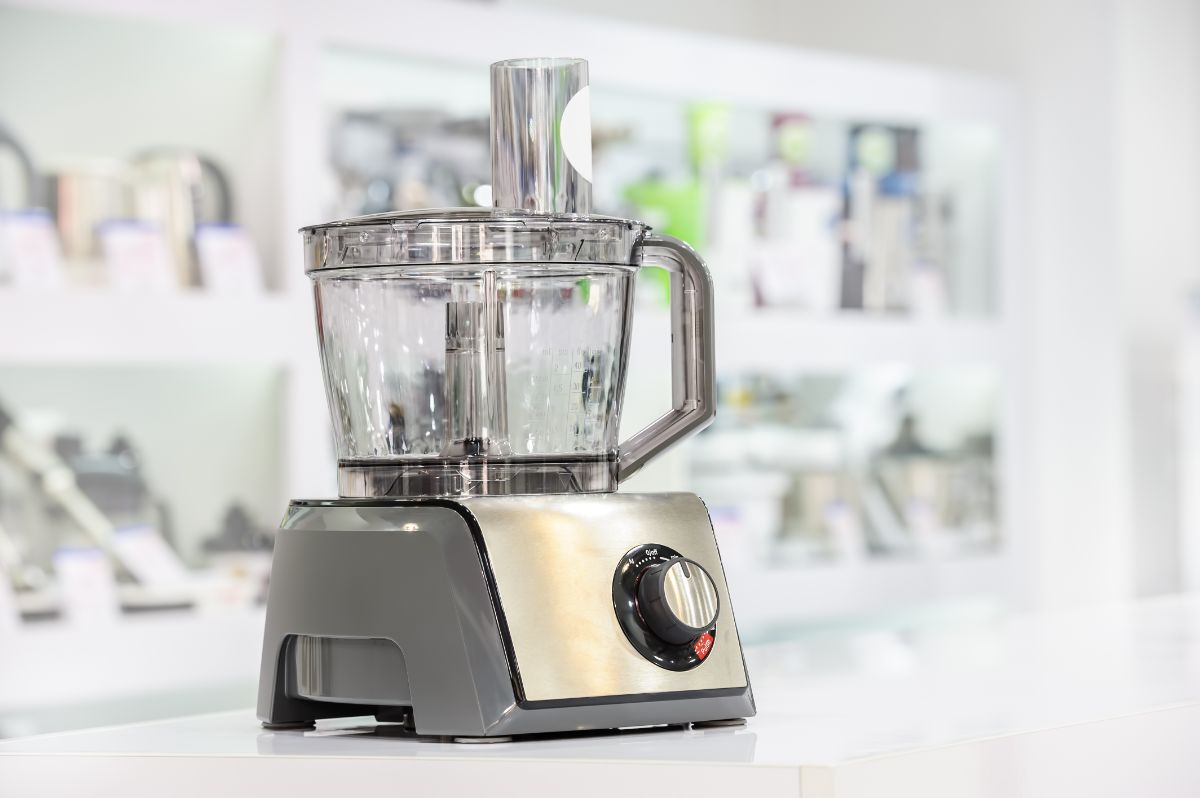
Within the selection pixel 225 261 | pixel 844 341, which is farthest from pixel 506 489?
pixel 844 341

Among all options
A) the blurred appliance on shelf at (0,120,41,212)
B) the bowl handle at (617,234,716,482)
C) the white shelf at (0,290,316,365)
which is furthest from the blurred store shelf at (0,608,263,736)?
the bowl handle at (617,234,716,482)

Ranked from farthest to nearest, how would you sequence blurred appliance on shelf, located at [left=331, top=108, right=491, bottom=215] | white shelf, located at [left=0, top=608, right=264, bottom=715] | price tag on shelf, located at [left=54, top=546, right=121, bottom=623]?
1. blurred appliance on shelf, located at [left=331, top=108, right=491, bottom=215]
2. price tag on shelf, located at [left=54, top=546, right=121, bottom=623]
3. white shelf, located at [left=0, top=608, right=264, bottom=715]

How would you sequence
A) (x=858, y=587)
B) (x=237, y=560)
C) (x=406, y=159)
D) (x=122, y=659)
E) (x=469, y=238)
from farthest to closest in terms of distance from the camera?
(x=858, y=587) → (x=406, y=159) → (x=237, y=560) → (x=122, y=659) → (x=469, y=238)

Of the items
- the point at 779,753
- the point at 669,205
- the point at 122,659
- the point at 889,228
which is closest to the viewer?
the point at 779,753

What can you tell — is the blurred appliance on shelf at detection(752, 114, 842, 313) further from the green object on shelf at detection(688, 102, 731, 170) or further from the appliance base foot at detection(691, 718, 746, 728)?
the appliance base foot at detection(691, 718, 746, 728)

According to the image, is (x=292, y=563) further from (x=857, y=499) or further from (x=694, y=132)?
(x=857, y=499)

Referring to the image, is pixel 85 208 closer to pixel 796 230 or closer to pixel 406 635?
pixel 796 230

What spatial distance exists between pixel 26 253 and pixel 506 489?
170 centimetres

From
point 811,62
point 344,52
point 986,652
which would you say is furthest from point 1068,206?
point 986,652

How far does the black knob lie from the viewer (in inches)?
29.9

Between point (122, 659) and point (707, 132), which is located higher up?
point (707, 132)

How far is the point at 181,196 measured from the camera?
247cm

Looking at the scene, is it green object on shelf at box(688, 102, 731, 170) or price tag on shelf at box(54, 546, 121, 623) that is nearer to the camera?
price tag on shelf at box(54, 546, 121, 623)

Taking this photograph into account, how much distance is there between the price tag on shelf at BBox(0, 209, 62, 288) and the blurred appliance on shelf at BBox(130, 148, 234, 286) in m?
0.17
